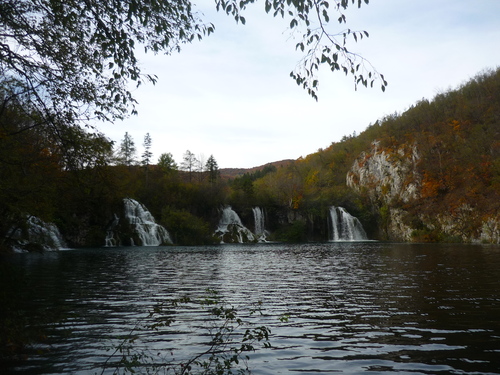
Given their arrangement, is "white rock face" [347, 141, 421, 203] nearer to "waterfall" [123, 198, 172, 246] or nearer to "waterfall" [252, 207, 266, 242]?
"waterfall" [252, 207, 266, 242]

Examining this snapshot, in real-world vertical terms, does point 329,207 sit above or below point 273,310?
above

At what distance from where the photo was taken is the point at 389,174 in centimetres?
6844

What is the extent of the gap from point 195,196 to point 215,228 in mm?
6316

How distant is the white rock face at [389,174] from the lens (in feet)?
208

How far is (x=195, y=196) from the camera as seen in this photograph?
63.9 meters

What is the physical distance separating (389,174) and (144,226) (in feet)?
139

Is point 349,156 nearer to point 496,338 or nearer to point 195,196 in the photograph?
point 195,196

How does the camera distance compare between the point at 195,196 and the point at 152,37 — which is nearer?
the point at 152,37

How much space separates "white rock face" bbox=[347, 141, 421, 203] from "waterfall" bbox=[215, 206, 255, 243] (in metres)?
24.9

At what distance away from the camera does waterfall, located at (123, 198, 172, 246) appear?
157 ft

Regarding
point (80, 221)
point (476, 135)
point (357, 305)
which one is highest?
point (476, 135)

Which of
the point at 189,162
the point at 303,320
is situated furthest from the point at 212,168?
the point at 303,320

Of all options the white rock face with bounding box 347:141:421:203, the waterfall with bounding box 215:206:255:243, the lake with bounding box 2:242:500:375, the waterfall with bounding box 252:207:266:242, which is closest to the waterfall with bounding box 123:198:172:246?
the waterfall with bounding box 215:206:255:243

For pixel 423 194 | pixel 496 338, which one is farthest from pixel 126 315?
pixel 423 194
